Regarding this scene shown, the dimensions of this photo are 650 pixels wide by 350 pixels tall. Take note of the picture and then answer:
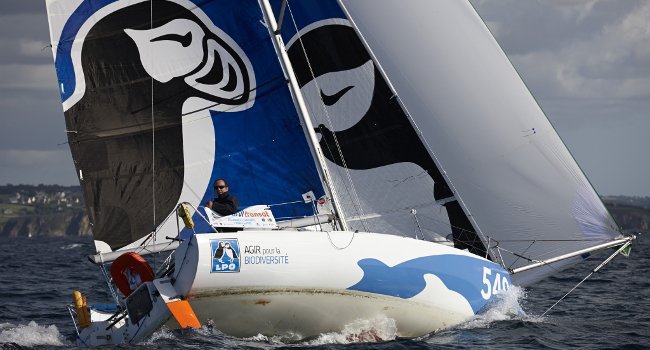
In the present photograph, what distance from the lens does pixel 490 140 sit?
15.7m

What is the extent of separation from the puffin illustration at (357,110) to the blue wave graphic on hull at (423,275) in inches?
65.0

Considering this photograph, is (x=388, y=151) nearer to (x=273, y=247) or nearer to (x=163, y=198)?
(x=163, y=198)

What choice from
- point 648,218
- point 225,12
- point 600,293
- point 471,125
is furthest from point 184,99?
point 648,218

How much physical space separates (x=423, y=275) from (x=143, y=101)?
194 inches

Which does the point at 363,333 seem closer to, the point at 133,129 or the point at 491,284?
the point at 491,284

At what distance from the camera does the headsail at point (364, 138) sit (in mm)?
16031

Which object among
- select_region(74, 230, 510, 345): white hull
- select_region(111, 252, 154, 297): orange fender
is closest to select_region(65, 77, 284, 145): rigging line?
select_region(111, 252, 154, 297): orange fender

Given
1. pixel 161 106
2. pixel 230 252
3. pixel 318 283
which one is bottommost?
pixel 318 283

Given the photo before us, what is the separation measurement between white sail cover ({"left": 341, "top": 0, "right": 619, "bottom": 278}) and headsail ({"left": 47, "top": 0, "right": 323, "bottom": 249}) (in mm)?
2224

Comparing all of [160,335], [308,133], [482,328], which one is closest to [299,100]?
[308,133]

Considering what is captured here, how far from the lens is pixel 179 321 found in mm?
11867

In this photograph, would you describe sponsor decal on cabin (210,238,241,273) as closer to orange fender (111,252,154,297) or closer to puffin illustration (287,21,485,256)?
orange fender (111,252,154,297)

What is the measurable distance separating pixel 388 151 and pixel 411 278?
3296 millimetres

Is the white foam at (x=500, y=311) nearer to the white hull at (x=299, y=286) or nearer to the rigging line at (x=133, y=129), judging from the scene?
the white hull at (x=299, y=286)
